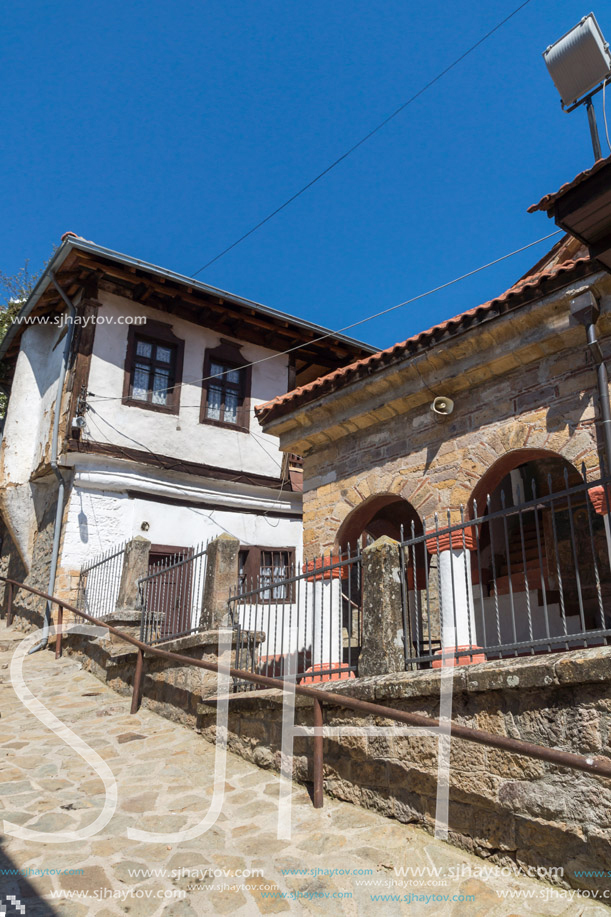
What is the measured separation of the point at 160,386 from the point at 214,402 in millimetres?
1148

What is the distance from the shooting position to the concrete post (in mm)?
9898

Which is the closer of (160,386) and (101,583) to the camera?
(101,583)

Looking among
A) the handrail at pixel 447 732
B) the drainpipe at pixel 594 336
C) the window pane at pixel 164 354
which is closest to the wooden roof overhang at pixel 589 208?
the drainpipe at pixel 594 336

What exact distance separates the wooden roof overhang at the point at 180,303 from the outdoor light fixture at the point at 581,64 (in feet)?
27.0

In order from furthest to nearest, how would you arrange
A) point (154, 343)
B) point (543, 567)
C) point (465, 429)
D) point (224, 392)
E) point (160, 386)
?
point (224, 392), point (154, 343), point (160, 386), point (543, 567), point (465, 429)

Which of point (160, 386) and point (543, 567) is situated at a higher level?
point (160, 386)

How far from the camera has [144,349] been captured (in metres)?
13.3

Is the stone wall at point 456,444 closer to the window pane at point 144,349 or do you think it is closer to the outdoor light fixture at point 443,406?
the outdoor light fixture at point 443,406

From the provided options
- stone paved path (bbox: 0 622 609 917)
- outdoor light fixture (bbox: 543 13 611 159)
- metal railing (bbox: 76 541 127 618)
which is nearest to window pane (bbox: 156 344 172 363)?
metal railing (bbox: 76 541 127 618)

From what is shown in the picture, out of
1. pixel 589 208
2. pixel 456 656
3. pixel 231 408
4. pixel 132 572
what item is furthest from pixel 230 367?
pixel 589 208

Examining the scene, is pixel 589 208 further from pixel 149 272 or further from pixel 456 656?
pixel 149 272

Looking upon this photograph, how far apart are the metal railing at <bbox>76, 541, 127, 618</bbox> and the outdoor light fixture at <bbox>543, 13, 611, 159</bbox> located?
26.8ft

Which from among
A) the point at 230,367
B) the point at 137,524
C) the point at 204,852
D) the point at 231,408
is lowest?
the point at 204,852

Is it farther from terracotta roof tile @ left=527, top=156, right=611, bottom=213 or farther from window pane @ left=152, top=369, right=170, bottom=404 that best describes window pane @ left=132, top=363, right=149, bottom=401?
terracotta roof tile @ left=527, top=156, right=611, bottom=213
